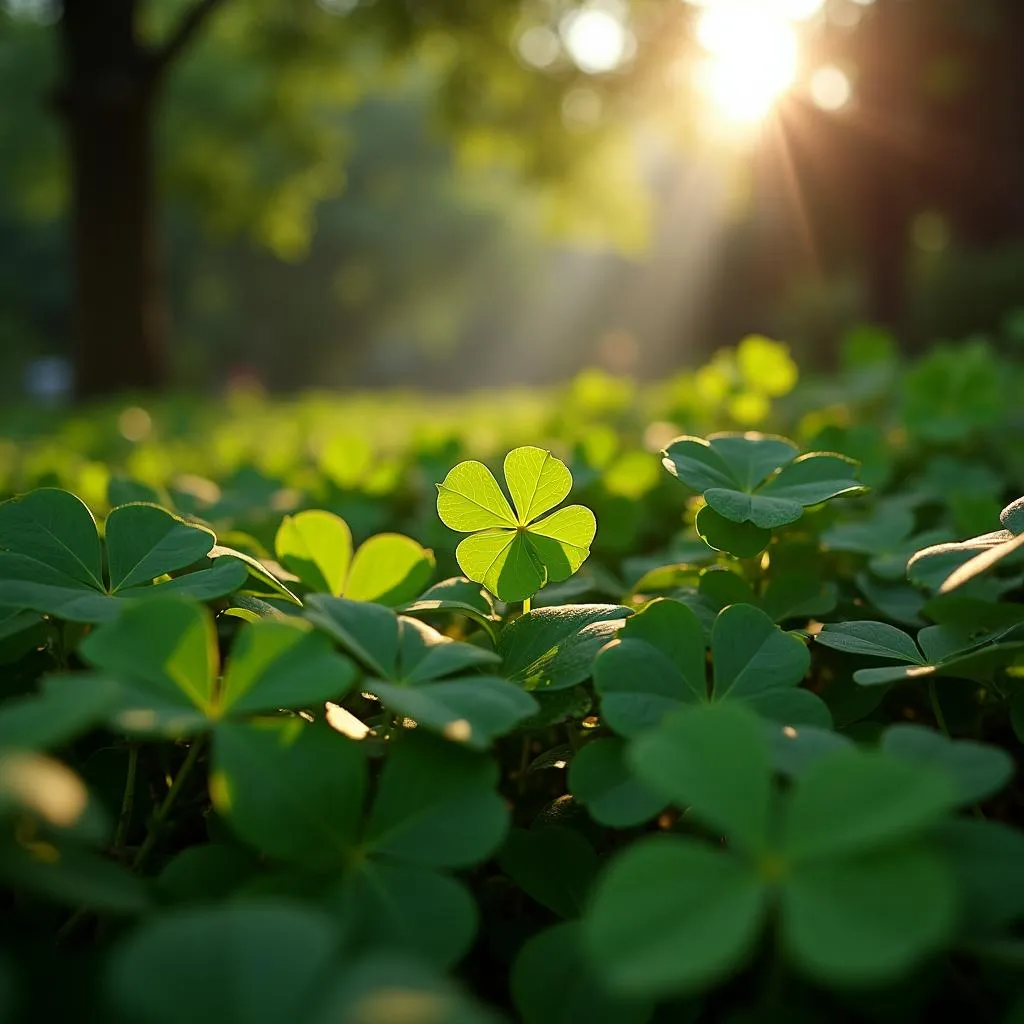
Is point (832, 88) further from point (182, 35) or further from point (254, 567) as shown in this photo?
point (254, 567)

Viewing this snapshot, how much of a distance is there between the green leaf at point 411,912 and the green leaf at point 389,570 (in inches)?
13.5

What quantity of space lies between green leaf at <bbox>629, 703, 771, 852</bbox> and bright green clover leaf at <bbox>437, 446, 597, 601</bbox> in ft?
1.03

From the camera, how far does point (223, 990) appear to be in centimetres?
36

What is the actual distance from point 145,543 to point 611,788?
0.43m

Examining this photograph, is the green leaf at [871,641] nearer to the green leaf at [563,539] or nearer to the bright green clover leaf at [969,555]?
the bright green clover leaf at [969,555]

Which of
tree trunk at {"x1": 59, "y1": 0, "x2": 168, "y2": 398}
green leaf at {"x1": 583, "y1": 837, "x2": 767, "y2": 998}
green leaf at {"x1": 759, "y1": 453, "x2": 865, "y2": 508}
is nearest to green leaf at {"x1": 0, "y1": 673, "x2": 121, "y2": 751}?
green leaf at {"x1": 583, "y1": 837, "x2": 767, "y2": 998}

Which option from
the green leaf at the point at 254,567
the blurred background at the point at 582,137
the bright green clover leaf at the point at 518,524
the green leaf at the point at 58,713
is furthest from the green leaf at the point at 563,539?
the blurred background at the point at 582,137

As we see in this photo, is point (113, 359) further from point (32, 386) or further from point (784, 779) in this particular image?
point (32, 386)

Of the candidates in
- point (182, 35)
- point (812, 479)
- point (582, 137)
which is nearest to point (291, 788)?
point (812, 479)

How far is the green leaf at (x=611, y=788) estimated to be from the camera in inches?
22.3

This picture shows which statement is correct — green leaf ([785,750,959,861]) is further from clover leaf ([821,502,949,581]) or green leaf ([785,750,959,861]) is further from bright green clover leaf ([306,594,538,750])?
clover leaf ([821,502,949,581])

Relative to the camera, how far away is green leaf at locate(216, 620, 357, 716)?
53cm

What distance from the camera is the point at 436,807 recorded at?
1.78ft

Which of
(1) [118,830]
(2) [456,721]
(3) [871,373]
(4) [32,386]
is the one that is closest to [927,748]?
(2) [456,721]
